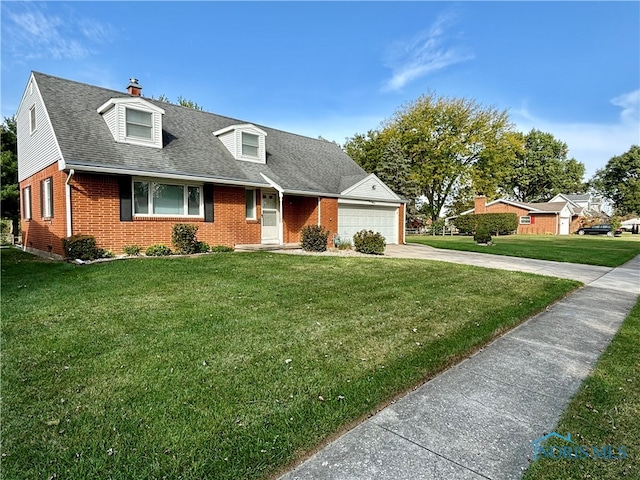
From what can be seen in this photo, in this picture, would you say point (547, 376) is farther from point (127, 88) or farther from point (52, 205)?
point (127, 88)

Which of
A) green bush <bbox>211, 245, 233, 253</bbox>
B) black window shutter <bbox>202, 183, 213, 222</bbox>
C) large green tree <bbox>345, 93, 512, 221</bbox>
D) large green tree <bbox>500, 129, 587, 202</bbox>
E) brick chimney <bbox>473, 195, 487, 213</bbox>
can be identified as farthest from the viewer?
large green tree <bbox>500, 129, 587, 202</bbox>

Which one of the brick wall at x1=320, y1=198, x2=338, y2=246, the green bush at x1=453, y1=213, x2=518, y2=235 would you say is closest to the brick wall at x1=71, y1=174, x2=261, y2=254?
the brick wall at x1=320, y1=198, x2=338, y2=246

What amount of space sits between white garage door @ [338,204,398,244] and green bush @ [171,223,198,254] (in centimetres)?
727

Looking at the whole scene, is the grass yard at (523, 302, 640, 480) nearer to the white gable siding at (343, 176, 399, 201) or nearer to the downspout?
the downspout

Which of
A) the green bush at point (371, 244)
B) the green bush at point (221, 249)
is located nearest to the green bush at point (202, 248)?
the green bush at point (221, 249)

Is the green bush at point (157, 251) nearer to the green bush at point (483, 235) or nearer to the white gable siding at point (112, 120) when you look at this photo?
the white gable siding at point (112, 120)

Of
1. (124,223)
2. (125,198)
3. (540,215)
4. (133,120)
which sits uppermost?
(133,120)

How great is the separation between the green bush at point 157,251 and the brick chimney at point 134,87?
7200 mm

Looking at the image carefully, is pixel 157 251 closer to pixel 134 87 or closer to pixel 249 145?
pixel 249 145

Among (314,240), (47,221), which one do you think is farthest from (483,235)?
(47,221)

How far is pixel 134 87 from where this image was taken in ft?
45.3

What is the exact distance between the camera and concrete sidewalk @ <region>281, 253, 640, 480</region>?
2.11 metres

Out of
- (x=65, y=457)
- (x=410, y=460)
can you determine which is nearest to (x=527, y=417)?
(x=410, y=460)

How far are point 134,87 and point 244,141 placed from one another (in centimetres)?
473
